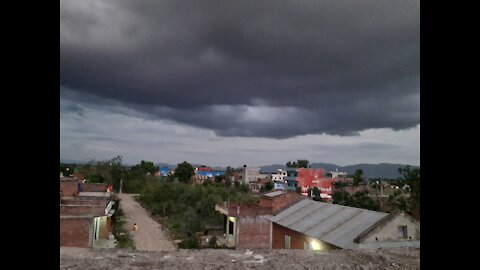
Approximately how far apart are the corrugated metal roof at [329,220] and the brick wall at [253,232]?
444 millimetres

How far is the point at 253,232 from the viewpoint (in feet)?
39.1

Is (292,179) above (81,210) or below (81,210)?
below

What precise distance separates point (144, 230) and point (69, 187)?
18.4 ft

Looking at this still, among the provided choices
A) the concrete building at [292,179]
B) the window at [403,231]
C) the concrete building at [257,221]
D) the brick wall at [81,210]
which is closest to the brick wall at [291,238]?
the concrete building at [257,221]

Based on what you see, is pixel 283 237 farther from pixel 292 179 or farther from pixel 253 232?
pixel 292 179

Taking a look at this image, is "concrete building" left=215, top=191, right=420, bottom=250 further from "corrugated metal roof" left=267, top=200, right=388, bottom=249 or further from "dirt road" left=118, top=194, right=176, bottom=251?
"dirt road" left=118, top=194, right=176, bottom=251

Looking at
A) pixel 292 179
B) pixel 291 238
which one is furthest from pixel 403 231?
pixel 292 179

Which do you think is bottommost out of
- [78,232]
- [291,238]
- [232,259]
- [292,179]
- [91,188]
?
[292,179]

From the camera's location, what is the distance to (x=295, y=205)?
477 inches

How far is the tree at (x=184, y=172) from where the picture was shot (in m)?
35.1

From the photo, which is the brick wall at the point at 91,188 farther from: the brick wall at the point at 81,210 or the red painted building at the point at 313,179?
the red painted building at the point at 313,179
